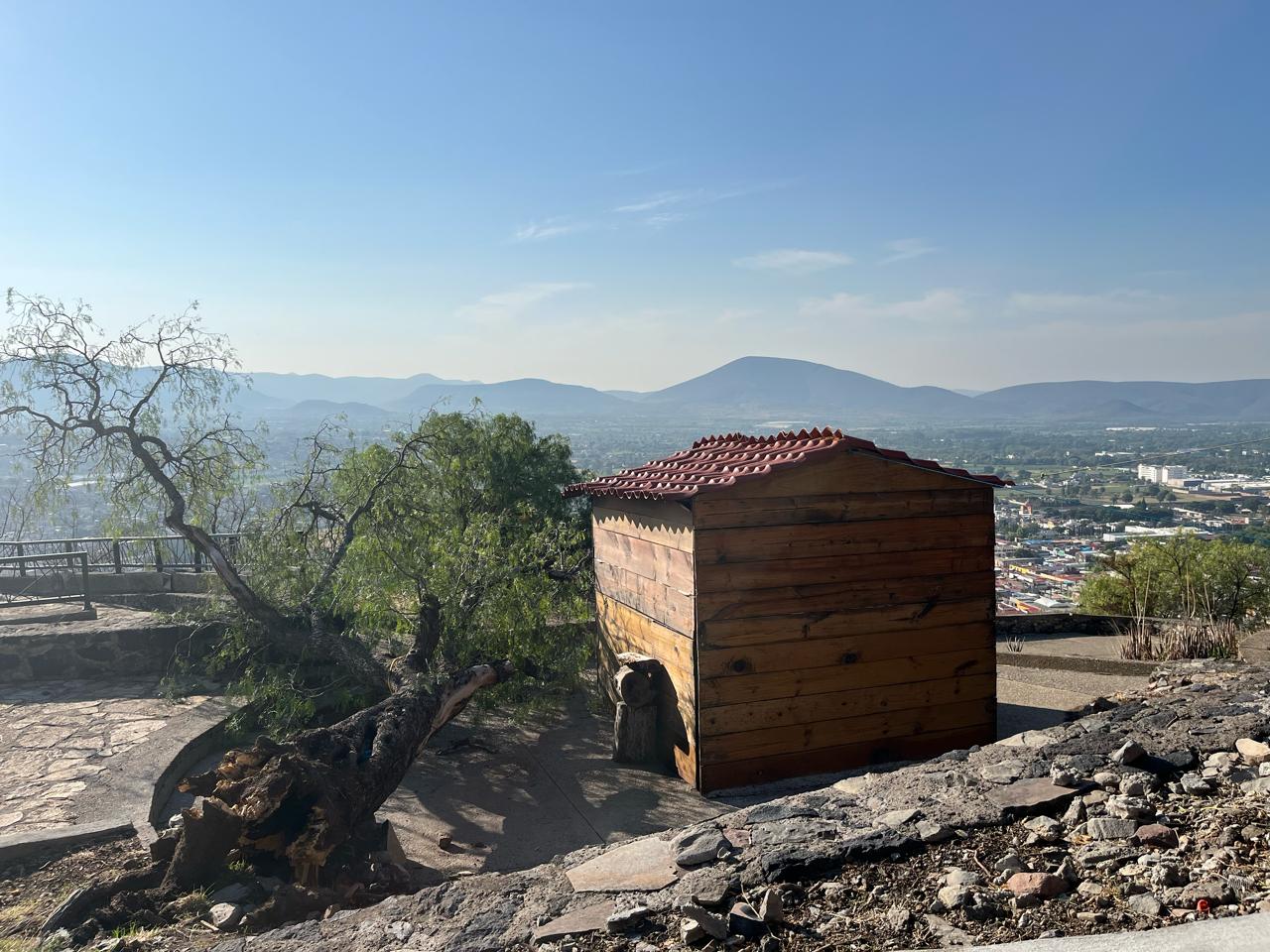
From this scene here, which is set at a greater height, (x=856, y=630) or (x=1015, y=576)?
(x=856, y=630)

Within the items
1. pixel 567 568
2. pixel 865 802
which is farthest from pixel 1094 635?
pixel 865 802

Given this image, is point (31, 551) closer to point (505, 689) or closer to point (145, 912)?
point (505, 689)

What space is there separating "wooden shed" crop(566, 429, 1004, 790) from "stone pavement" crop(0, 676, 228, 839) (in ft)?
14.3

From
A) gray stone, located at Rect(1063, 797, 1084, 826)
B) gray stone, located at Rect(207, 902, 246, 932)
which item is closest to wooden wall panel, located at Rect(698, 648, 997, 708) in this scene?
gray stone, located at Rect(1063, 797, 1084, 826)

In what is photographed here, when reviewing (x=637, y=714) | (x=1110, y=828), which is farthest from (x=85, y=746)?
A: (x=1110, y=828)

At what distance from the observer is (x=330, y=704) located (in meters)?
8.83

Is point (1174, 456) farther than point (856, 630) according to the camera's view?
Yes

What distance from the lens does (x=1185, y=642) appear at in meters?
9.59

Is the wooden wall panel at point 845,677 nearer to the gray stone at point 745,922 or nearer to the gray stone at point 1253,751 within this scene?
the gray stone at point 1253,751

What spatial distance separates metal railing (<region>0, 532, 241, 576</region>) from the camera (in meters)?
13.4

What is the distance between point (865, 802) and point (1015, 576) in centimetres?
1888

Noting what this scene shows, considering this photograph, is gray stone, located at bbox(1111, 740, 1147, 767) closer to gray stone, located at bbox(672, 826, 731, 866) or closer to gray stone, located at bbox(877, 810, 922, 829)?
gray stone, located at bbox(877, 810, 922, 829)

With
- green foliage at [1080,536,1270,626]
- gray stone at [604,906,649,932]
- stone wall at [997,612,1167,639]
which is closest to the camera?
gray stone at [604,906,649,932]

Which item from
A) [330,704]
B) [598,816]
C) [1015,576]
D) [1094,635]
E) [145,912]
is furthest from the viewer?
[1015,576]
